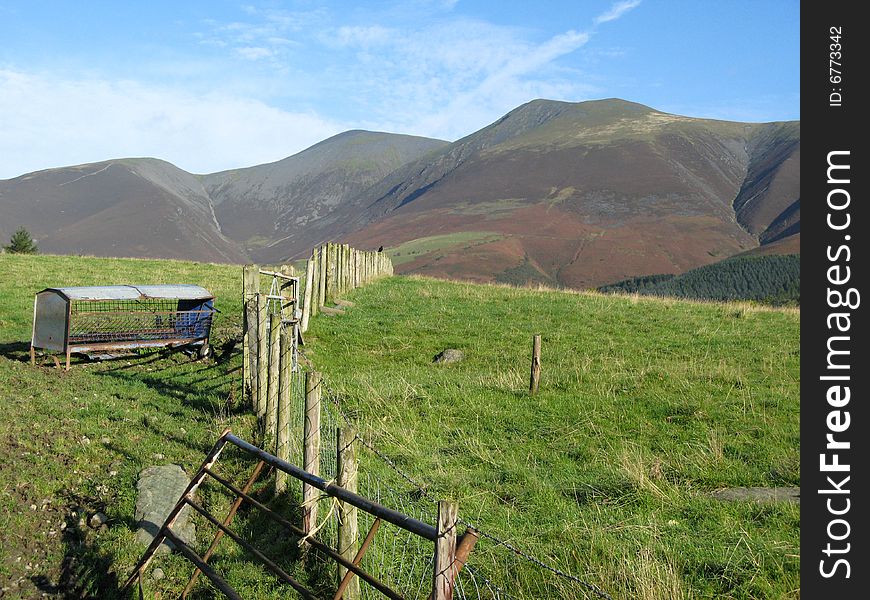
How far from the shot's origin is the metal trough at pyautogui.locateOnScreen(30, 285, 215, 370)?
1383cm

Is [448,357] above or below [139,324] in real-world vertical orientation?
below

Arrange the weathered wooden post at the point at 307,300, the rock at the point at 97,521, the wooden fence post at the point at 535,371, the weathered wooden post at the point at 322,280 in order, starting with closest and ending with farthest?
1. the rock at the point at 97,521
2. the wooden fence post at the point at 535,371
3. the weathered wooden post at the point at 307,300
4. the weathered wooden post at the point at 322,280

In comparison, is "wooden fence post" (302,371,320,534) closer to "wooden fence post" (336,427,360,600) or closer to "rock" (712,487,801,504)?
"wooden fence post" (336,427,360,600)

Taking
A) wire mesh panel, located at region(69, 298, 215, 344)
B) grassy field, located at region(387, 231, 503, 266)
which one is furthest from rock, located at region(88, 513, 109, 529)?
grassy field, located at region(387, 231, 503, 266)

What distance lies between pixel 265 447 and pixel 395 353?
278 inches

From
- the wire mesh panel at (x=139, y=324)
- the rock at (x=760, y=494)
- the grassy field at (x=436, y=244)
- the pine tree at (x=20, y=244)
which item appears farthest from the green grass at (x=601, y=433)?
the grassy field at (x=436, y=244)

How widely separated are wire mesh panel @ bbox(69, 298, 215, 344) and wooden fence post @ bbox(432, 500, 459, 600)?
40.2ft

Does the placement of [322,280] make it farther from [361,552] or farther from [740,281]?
[740,281]

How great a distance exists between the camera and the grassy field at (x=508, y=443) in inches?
229

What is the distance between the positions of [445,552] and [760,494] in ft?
16.5

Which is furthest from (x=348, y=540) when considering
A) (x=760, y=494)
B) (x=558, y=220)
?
(x=558, y=220)

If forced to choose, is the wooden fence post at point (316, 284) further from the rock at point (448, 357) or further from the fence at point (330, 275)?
the rock at point (448, 357)

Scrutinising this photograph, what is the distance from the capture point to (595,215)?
14200cm

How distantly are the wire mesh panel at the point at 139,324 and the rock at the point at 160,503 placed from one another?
731 centimetres
